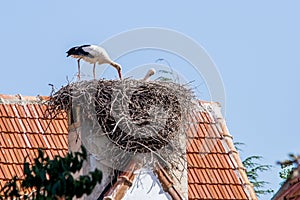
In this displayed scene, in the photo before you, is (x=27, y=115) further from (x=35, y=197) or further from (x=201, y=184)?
(x=35, y=197)

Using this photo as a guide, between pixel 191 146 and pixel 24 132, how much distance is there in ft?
6.88

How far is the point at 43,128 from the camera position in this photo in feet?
55.3

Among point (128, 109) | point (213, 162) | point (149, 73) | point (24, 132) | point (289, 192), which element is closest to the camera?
point (289, 192)

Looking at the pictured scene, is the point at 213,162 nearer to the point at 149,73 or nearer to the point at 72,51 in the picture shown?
the point at 149,73

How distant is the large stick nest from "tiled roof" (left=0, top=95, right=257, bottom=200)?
161cm

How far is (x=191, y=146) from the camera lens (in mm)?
16969

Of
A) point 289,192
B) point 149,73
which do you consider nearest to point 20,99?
point 149,73

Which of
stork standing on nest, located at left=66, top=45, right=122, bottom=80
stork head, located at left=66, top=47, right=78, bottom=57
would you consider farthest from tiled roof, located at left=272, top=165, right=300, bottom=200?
stork head, located at left=66, top=47, right=78, bottom=57

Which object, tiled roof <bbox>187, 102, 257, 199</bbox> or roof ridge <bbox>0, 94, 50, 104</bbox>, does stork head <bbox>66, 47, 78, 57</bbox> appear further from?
roof ridge <bbox>0, 94, 50, 104</bbox>

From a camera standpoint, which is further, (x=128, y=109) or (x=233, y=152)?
(x=233, y=152)

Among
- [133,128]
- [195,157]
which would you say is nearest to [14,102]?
[195,157]

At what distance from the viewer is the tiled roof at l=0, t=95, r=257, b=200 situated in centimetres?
1614

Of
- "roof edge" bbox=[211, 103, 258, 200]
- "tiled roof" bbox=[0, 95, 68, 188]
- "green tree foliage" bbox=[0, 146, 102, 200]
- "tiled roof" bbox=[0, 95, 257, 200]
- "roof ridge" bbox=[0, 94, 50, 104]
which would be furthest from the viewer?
"roof ridge" bbox=[0, 94, 50, 104]

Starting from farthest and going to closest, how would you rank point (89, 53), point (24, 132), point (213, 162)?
point (213, 162) → point (24, 132) → point (89, 53)
